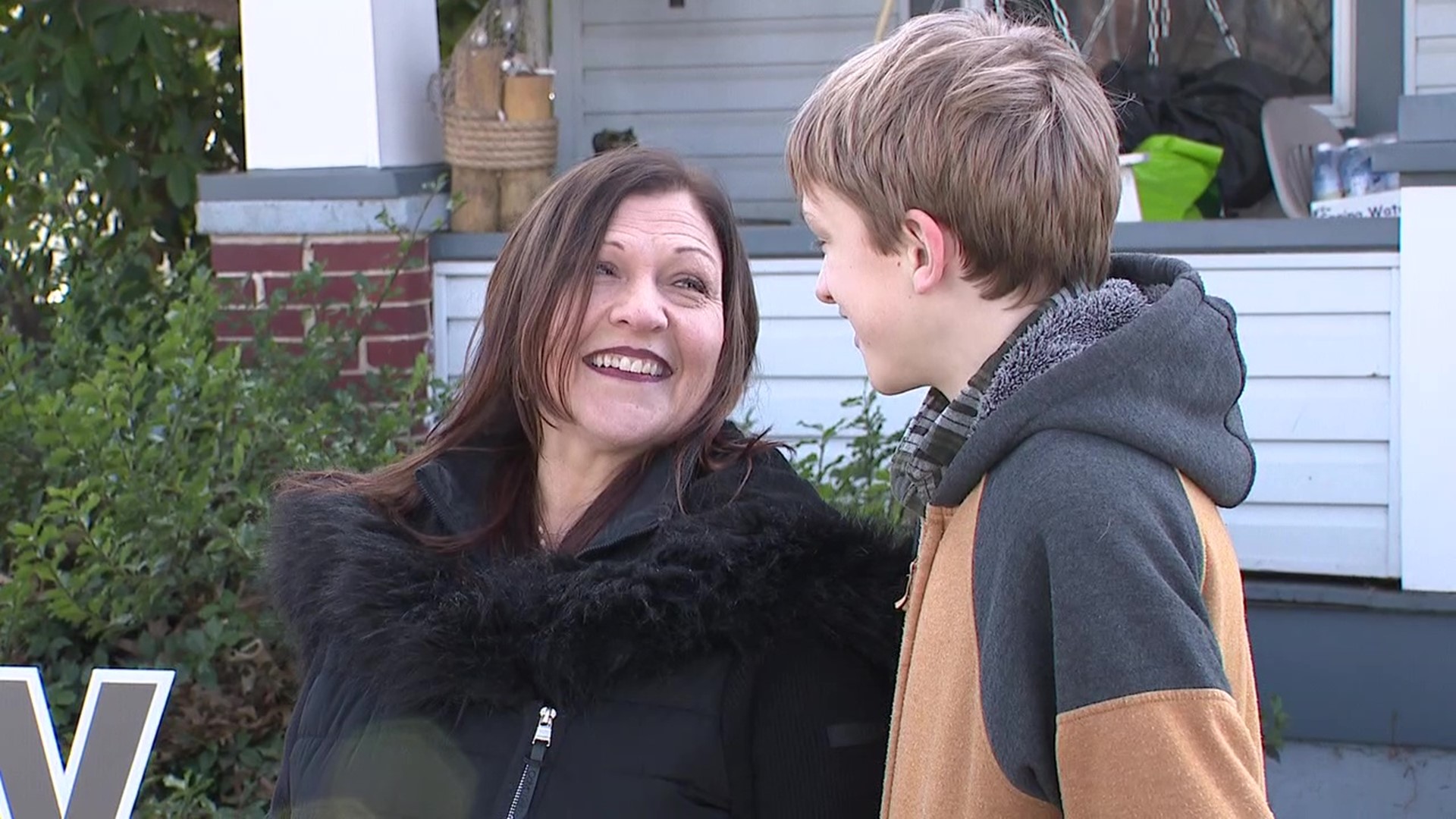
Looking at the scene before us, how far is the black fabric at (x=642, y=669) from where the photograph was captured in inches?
67.7

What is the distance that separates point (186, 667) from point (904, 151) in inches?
95.9

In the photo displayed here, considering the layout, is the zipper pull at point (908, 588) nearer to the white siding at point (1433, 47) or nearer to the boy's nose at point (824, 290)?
the boy's nose at point (824, 290)

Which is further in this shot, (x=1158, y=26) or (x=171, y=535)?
(x=1158, y=26)

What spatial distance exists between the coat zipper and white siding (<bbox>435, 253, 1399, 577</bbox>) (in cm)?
236

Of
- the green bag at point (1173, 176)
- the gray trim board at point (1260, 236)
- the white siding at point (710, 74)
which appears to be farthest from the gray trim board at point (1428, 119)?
the white siding at point (710, 74)

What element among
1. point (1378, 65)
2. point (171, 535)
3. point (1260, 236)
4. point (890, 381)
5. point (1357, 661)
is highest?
point (1378, 65)

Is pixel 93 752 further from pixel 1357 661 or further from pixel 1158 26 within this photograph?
pixel 1158 26

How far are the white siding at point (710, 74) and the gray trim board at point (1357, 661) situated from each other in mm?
2190

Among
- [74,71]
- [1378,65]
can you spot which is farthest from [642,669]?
[1378,65]

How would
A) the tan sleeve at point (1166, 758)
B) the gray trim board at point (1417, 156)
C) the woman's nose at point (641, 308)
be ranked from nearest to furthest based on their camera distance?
the tan sleeve at point (1166, 758), the woman's nose at point (641, 308), the gray trim board at point (1417, 156)

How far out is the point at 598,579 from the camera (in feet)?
6.01

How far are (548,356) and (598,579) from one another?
0.34 metres

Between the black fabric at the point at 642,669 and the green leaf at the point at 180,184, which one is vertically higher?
the green leaf at the point at 180,184

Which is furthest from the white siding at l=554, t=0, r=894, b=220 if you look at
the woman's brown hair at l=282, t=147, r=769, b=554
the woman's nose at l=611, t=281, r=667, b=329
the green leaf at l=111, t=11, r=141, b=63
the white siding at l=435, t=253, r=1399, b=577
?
the woman's nose at l=611, t=281, r=667, b=329
